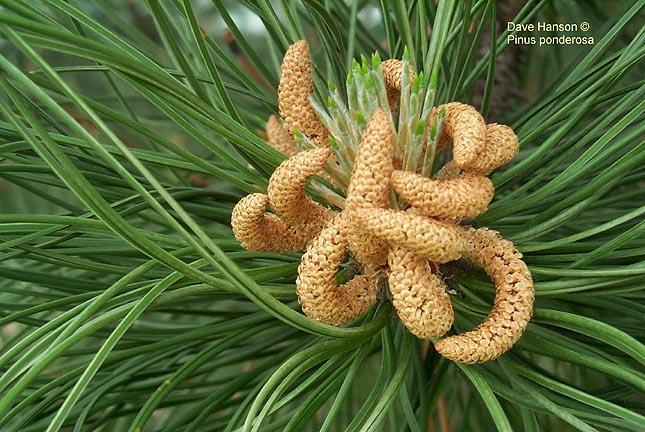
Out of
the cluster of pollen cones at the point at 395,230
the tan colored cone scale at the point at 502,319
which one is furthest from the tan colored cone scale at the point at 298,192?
the tan colored cone scale at the point at 502,319

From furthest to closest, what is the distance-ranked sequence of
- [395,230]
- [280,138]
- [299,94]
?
1. [280,138]
2. [299,94]
3. [395,230]

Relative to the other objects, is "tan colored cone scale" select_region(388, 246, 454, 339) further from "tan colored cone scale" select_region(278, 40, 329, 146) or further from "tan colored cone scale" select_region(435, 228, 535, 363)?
"tan colored cone scale" select_region(278, 40, 329, 146)

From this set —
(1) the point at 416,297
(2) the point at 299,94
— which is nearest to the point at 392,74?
(2) the point at 299,94

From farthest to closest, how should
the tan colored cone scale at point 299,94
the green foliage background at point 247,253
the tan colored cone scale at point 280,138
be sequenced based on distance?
the tan colored cone scale at point 280,138 < the tan colored cone scale at point 299,94 < the green foliage background at point 247,253

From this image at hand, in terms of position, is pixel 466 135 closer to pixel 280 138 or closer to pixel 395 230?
pixel 395 230

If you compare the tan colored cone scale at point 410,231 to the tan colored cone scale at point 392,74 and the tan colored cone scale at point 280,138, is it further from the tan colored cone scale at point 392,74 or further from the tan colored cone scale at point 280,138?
the tan colored cone scale at point 280,138
